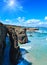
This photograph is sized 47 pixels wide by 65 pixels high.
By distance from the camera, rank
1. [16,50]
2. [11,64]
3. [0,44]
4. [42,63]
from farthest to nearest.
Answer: [42,63] < [16,50] < [11,64] < [0,44]

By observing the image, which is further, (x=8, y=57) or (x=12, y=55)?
(x=8, y=57)

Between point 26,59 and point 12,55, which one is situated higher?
point 12,55

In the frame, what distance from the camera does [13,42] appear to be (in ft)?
56.6

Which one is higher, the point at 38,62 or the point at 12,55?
the point at 12,55

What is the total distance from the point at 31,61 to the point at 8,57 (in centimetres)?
335

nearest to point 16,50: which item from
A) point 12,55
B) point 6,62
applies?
point 12,55

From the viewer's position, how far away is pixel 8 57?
715 inches

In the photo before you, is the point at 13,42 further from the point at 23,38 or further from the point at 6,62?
the point at 23,38

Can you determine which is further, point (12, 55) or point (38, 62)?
point (38, 62)

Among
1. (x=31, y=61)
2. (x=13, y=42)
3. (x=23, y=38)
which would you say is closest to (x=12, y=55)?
(x=13, y=42)

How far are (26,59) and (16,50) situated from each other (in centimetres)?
351

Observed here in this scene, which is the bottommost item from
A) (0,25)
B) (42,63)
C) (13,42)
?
(42,63)

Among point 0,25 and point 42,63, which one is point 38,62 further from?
point 0,25

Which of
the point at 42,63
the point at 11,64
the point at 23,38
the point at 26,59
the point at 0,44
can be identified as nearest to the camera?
the point at 0,44
